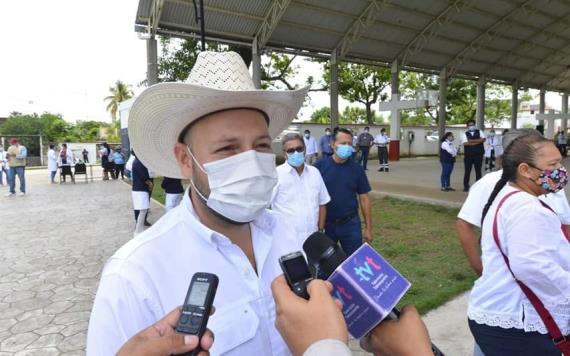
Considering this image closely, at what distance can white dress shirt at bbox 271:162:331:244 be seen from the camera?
3828 mm

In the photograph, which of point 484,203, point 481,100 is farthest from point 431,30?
point 484,203

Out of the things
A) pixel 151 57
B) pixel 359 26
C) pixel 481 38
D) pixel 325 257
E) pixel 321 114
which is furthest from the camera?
pixel 321 114

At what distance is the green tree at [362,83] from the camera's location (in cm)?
3034

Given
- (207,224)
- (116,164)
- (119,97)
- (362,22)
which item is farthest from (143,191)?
(119,97)

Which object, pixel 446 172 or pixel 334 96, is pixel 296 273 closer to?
pixel 446 172

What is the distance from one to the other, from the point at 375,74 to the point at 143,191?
2701cm

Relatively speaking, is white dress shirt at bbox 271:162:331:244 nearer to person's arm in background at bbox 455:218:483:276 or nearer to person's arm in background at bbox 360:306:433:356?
person's arm in background at bbox 455:218:483:276

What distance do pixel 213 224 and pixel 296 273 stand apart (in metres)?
0.61

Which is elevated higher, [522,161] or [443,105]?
[443,105]

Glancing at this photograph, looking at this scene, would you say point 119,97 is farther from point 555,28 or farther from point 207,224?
point 207,224

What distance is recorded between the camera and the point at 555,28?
22.4 meters

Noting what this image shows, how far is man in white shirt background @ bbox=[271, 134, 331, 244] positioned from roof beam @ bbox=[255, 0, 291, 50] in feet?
40.1

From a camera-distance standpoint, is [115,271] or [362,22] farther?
[362,22]

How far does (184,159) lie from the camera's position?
154 centimetres
